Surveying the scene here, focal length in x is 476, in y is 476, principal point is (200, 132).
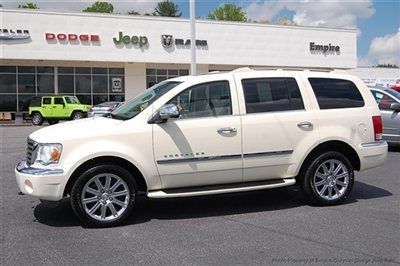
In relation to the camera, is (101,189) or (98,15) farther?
(98,15)

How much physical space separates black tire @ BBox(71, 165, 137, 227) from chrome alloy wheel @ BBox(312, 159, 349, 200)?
2.57 meters

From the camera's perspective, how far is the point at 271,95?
6.57 meters

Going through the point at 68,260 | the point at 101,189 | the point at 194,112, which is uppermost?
the point at 194,112

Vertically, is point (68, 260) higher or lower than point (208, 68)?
lower

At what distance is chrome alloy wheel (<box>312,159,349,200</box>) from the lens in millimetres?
6664

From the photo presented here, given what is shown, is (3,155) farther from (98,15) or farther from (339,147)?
(98,15)

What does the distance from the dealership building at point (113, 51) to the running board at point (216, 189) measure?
93.4 ft

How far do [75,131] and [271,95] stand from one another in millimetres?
2666

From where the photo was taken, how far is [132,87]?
120 feet

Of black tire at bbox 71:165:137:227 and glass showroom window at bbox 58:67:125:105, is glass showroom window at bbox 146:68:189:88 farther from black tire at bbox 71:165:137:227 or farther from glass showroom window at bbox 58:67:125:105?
black tire at bbox 71:165:137:227

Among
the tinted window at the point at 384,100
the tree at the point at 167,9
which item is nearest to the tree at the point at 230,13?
the tree at the point at 167,9

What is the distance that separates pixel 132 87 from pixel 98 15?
600cm

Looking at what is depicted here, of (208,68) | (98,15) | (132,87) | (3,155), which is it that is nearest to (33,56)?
(98,15)

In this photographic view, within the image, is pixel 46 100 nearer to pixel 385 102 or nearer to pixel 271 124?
pixel 385 102
